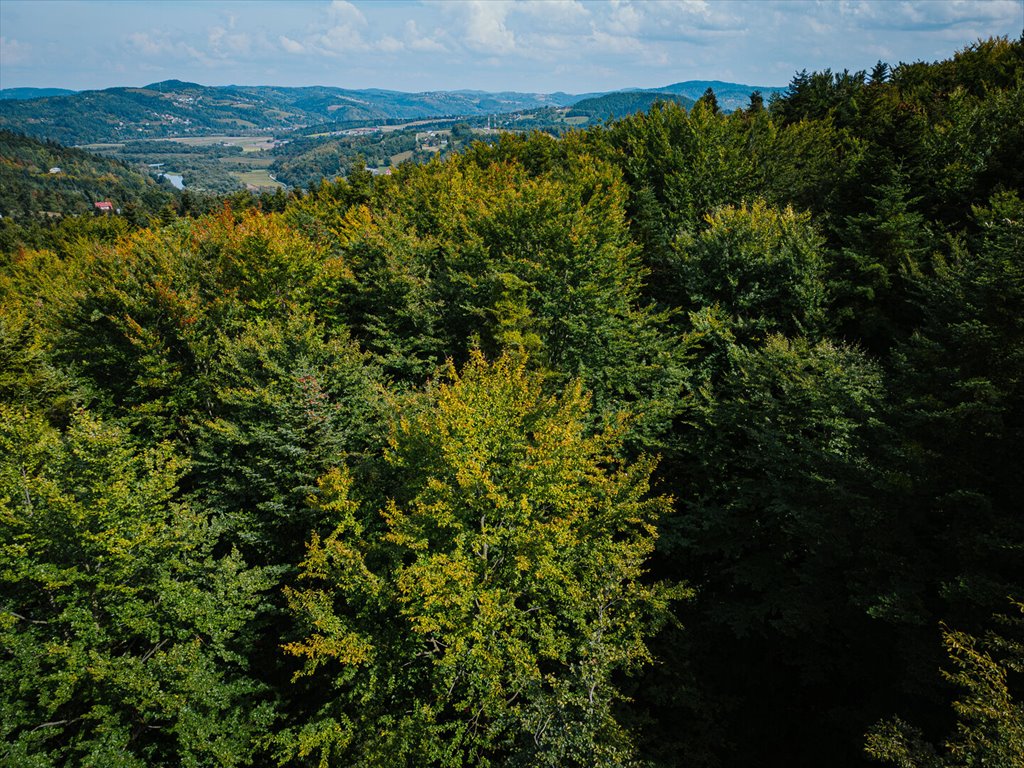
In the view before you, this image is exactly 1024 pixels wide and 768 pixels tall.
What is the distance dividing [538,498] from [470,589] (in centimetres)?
303

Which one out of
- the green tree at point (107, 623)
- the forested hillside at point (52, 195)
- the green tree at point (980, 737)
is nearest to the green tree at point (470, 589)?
the green tree at point (107, 623)

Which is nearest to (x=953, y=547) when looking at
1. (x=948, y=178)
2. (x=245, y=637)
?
(x=245, y=637)

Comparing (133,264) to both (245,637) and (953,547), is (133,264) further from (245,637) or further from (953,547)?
(953,547)

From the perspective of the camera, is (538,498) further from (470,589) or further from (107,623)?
(107,623)

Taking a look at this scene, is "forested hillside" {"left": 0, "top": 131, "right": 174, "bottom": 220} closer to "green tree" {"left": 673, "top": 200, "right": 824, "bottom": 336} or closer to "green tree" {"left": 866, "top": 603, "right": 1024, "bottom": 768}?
"green tree" {"left": 673, "top": 200, "right": 824, "bottom": 336}

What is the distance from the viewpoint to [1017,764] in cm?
670

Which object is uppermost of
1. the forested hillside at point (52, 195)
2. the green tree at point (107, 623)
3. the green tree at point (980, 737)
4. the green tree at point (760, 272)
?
the forested hillside at point (52, 195)

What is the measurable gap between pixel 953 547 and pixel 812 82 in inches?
2477

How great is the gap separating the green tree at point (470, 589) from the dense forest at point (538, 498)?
0.43 ft

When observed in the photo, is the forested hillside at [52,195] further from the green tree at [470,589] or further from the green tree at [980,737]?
the green tree at [980,737]

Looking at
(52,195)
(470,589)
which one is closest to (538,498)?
(470,589)

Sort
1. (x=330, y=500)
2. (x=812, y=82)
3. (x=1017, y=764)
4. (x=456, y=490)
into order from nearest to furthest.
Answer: (x=1017, y=764), (x=456, y=490), (x=330, y=500), (x=812, y=82)

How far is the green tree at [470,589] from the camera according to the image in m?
12.8

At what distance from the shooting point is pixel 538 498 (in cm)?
1438
